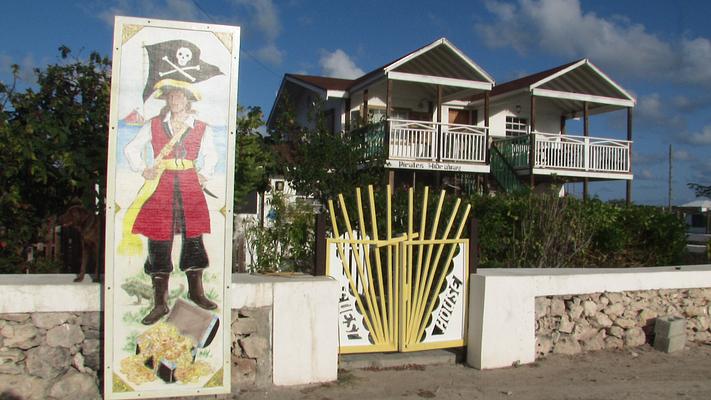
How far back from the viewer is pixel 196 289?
516 centimetres

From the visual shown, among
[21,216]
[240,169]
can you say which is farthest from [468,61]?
[21,216]

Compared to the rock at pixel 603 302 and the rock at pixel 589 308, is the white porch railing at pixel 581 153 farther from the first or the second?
the rock at pixel 589 308

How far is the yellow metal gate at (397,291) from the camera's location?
251 inches

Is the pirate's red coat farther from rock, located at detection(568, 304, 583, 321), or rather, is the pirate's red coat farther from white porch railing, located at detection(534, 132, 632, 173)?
white porch railing, located at detection(534, 132, 632, 173)

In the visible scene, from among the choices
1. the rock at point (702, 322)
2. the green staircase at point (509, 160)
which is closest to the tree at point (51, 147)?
the rock at point (702, 322)

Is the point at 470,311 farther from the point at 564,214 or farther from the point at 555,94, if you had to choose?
the point at 555,94

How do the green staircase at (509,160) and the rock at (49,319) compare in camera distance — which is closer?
the rock at (49,319)

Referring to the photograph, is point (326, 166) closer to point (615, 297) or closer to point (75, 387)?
point (615, 297)

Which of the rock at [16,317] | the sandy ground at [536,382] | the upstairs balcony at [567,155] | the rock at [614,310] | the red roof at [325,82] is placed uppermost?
the red roof at [325,82]

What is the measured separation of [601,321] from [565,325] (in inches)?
23.8

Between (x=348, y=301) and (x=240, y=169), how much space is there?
2.27 metres

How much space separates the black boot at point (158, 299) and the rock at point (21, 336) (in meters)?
0.91

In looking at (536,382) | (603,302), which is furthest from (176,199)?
(603,302)

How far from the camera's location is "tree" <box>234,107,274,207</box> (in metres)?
7.61
